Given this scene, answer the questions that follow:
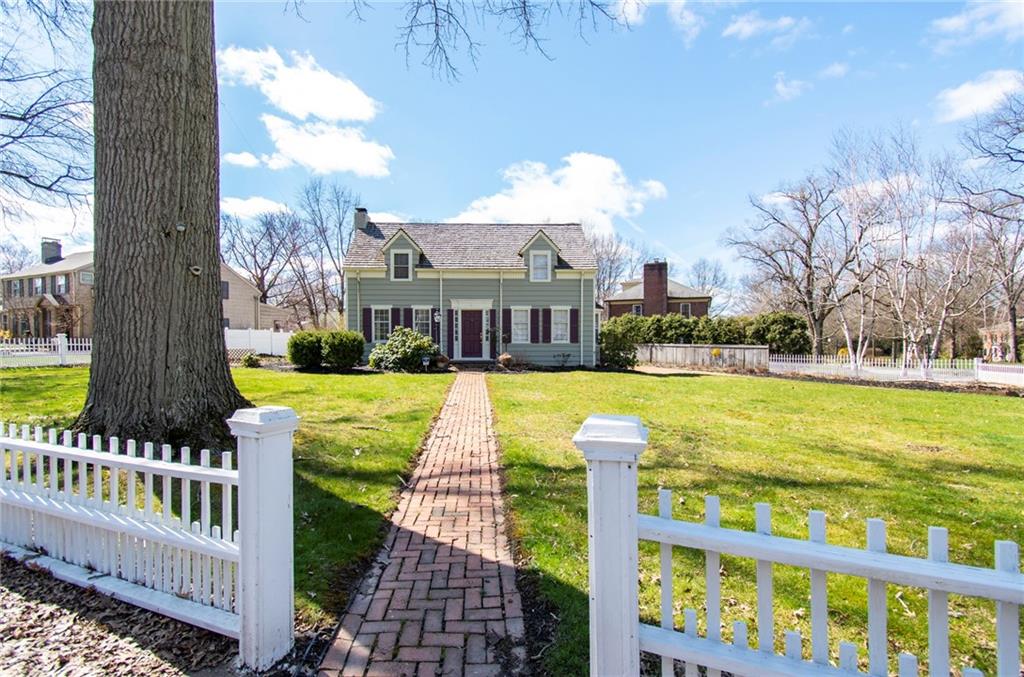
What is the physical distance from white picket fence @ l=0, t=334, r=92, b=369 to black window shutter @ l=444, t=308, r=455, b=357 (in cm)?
1251

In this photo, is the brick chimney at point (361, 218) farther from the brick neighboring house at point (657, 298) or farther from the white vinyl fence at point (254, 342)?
the brick neighboring house at point (657, 298)

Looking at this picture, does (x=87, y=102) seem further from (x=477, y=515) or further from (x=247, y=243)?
(x=247, y=243)

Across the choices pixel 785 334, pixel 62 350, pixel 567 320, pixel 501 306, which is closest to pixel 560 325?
pixel 567 320

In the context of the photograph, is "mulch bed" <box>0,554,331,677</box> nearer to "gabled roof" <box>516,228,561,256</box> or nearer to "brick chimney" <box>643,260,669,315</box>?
"gabled roof" <box>516,228,561,256</box>

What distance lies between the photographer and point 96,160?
14.4 ft

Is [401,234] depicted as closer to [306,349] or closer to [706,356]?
[306,349]

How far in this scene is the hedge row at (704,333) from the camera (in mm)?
19922

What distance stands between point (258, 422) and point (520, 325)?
703 inches

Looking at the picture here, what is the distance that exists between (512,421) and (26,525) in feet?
18.8

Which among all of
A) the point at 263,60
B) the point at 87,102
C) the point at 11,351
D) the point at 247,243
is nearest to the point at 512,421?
the point at 263,60

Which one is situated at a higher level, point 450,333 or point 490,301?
point 490,301

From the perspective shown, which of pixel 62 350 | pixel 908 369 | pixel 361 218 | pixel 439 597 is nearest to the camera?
pixel 439 597

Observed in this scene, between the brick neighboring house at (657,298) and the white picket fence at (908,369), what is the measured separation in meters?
13.0

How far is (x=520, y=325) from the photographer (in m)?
20.0
